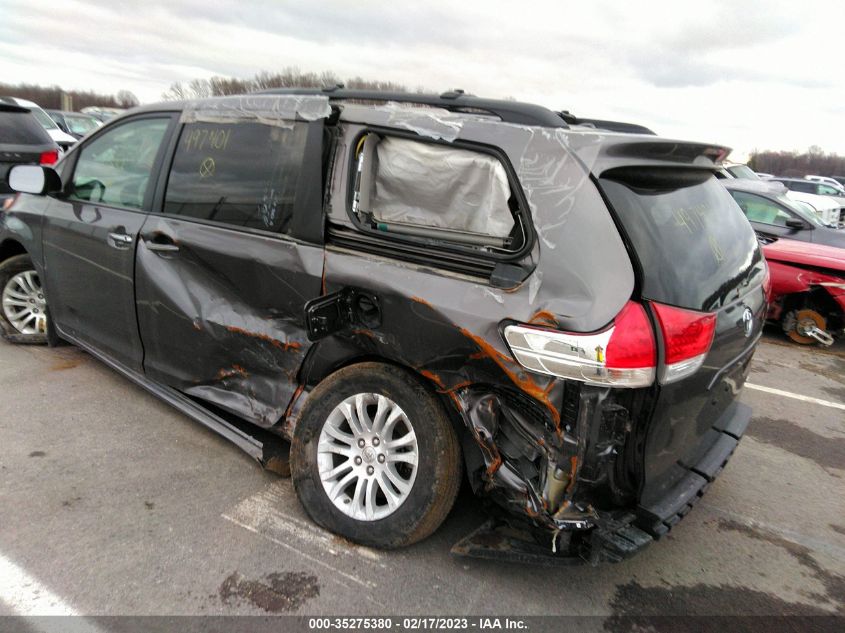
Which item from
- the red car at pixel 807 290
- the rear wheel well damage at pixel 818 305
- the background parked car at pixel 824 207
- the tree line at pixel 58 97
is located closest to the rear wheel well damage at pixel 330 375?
the red car at pixel 807 290

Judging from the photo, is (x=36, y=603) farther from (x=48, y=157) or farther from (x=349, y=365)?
(x=48, y=157)

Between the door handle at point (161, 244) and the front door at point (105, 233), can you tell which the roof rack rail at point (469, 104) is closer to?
the door handle at point (161, 244)

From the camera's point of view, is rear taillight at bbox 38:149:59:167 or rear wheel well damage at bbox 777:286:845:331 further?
rear taillight at bbox 38:149:59:167

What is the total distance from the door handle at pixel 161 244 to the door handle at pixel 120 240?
0.51 ft

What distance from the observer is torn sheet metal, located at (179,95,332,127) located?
112 inches

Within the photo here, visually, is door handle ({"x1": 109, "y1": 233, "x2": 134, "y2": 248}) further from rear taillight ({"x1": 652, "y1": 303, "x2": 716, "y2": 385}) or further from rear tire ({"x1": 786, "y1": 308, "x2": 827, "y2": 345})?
rear tire ({"x1": 786, "y1": 308, "x2": 827, "y2": 345})

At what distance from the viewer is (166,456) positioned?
133 inches

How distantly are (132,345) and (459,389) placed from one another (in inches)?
88.0

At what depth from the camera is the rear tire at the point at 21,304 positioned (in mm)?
4562

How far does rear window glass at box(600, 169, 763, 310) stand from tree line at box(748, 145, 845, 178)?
6331 cm

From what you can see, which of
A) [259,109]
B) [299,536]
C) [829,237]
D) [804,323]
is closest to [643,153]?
[259,109]

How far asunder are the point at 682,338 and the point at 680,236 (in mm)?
471

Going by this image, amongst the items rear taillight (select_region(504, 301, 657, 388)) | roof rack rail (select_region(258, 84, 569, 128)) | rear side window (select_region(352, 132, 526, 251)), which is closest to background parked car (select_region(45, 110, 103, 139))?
roof rack rail (select_region(258, 84, 569, 128))

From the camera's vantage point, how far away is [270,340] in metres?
2.99
